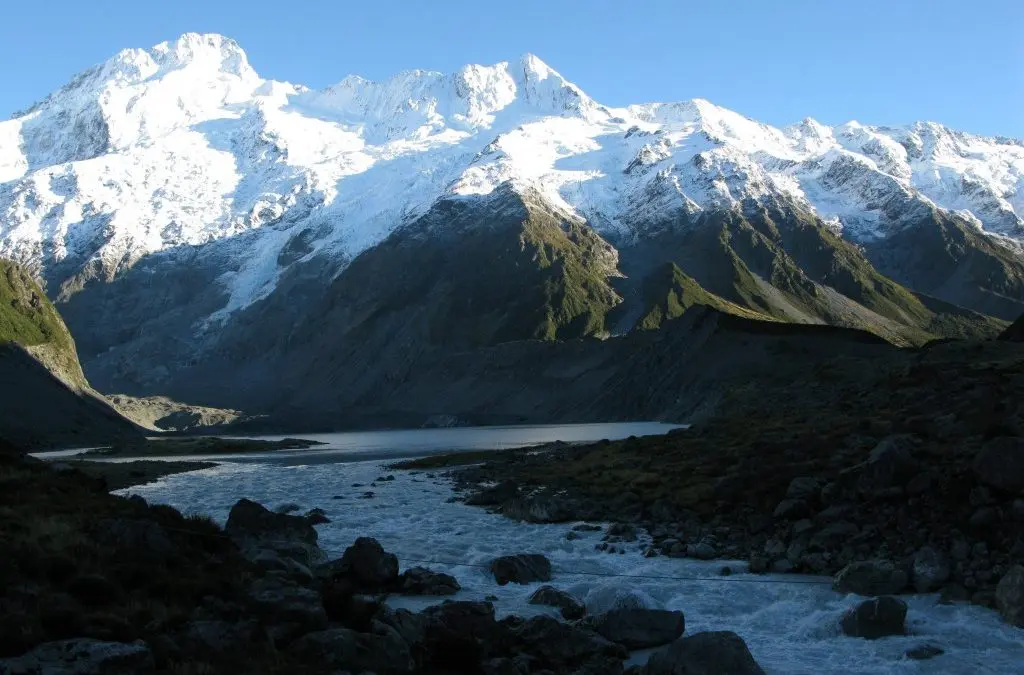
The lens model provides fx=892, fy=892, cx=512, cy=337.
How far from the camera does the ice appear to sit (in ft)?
79.8

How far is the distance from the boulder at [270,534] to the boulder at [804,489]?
69.8 ft

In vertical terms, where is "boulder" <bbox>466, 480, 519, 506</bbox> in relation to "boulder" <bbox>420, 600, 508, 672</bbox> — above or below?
below

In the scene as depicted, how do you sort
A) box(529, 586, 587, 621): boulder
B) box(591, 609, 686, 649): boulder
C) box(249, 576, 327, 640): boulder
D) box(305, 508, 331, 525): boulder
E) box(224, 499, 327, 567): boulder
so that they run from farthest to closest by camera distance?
box(305, 508, 331, 525): boulder
box(224, 499, 327, 567): boulder
box(529, 586, 587, 621): boulder
box(591, 609, 686, 649): boulder
box(249, 576, 327, 640): boulder

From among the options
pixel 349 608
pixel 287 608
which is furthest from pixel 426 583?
pixel 287 608

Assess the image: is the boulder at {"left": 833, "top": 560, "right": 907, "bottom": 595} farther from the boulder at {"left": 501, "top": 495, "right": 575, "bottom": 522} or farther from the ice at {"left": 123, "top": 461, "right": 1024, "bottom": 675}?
the boulder at {"left": 501, "top": 495, "right": 575, "bottom": 522}

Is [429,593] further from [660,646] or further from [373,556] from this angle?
[660,646]

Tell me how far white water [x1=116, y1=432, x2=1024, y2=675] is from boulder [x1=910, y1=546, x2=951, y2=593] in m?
0.77

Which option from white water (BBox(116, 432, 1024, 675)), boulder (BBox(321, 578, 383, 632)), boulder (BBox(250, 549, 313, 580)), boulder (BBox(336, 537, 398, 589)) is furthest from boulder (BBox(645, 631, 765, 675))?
boulder (BBox(336, 537, 398, 589))

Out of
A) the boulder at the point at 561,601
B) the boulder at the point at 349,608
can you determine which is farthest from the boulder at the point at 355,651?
the boulder at the point at 561,601

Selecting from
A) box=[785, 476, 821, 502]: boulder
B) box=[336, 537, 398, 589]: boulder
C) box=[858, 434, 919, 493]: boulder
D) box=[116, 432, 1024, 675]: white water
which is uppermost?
box=[858, 434, 919, 493]: boulder

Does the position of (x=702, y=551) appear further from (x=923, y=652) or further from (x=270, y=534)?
A: (x=270, y=534)

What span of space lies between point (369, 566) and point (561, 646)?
10872mm

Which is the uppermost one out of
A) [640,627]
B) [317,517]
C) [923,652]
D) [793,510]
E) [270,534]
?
[793,510]

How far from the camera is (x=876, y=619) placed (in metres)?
26.1
